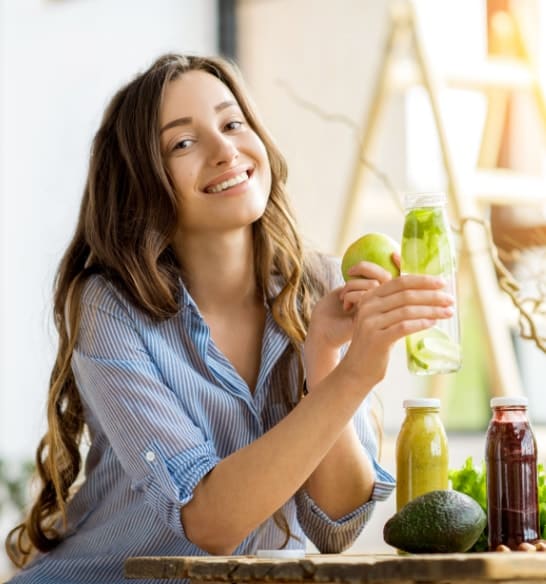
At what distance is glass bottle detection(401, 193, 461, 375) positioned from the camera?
1365mm

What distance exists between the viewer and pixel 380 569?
105cm

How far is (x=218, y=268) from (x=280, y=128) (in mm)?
2383

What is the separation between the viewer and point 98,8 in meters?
4.16

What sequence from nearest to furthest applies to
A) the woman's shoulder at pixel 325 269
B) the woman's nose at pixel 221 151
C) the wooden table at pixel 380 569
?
the wooden table at pixel 380 569
the woman's nose at pixel 221 151
the woman's shoulder at pixel 325 269

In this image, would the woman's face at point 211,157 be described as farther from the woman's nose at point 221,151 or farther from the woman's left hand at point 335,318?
the woman's left hand at point 335,318

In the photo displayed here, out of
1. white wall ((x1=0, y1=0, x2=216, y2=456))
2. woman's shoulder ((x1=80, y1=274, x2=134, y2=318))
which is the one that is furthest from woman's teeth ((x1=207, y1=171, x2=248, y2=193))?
white wall ((x1=0, y1=0, x2=216, y2=456))

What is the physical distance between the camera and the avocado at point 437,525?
1225mm

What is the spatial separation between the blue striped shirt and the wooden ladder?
711 millimetres

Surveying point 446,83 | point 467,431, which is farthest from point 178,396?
point 467,431

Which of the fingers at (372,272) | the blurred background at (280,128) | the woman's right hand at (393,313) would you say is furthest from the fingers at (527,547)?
the blurred background at (280,128)

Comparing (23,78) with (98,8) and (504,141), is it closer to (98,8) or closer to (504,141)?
(98,8)

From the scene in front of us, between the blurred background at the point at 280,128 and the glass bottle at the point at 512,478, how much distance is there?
2170mm

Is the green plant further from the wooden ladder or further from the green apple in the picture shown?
the green apple

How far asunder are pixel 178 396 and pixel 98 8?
2.76 meters
